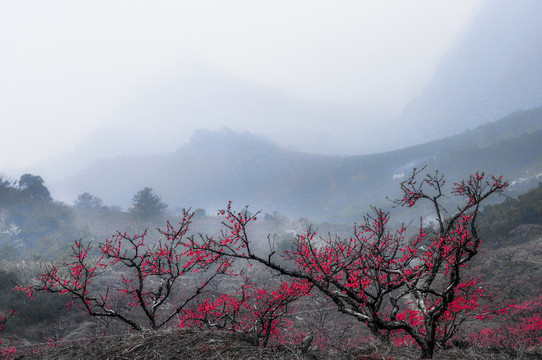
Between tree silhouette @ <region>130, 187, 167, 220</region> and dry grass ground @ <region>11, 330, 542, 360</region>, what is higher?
tree silhouette @ <region>130, 187, 167, 220</region>

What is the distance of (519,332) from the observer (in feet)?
41.7

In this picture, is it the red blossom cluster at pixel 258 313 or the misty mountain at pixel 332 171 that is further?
the misty mountain at pixel 332 171

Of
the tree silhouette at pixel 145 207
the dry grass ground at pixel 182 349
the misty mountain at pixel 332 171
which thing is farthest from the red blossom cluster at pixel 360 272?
the misty mountain at pixel 332 171

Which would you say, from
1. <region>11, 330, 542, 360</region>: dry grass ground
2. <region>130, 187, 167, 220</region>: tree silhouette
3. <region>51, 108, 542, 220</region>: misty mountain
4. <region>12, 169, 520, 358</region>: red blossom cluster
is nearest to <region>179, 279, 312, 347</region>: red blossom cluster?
<region>12, 169, 520, 358</region>: red blossom cluster

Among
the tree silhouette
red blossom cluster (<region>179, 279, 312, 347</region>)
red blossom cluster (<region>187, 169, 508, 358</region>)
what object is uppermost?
the tree silhouette

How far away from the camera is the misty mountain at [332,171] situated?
6053 cm

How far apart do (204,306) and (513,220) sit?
100ft

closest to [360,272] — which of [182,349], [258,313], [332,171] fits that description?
[258,313]

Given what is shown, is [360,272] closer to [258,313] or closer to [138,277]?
[258,313]

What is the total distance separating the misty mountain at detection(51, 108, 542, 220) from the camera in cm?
6053

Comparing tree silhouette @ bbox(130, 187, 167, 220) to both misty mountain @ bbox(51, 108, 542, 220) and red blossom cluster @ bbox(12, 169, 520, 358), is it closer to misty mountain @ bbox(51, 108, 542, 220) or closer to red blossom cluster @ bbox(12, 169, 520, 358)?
red blossom cluster @ bbox(12, 169, 520, 358)

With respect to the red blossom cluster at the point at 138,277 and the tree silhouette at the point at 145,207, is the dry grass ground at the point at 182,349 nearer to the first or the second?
the red blossom cluster at the point at 138,277

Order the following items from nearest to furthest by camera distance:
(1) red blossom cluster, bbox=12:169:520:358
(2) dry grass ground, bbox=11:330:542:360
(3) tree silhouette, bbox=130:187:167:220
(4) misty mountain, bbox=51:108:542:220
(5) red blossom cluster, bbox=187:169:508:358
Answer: (2) dry grass ground, bbox=11:330:542:360, (5) red blossom cluster, bbox=187:169:508:358, (1) red blossom cluster, bbox=12:169:520:358, (3) tree silhouette, bbox=130:187:167:220, (4) misty mountain, bbox=51:108:542:220

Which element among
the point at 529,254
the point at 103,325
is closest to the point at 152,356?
the point at 103,325
